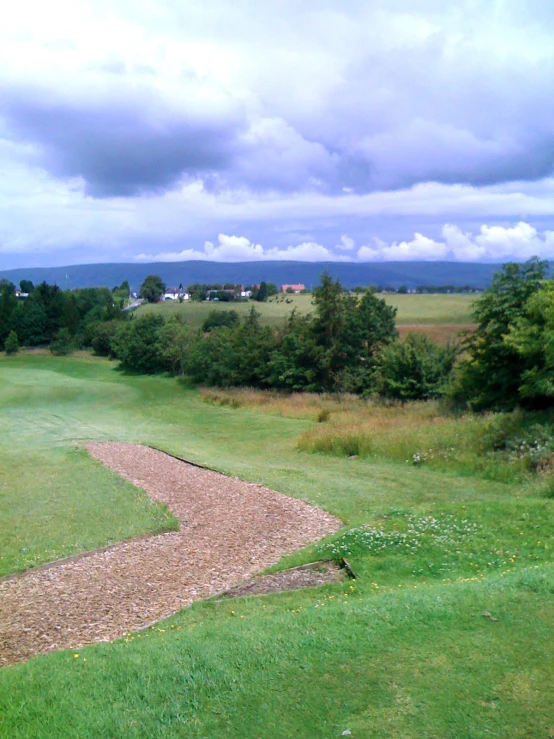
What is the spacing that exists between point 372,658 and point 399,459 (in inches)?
542

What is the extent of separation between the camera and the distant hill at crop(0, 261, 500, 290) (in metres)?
97.3

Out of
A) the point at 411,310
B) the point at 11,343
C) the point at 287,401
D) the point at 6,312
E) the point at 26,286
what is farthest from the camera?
the point at 26,286

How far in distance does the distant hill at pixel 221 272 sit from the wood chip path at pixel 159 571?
74.3 m

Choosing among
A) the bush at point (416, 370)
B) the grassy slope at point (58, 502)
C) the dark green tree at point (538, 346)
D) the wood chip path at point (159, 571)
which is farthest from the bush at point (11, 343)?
the wood chip path at point (159, 571)

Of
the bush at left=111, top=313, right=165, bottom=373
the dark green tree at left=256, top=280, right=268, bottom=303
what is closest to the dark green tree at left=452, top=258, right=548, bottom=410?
the bush at left=111, top=313, right=165, bottom=373

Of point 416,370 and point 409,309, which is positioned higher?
point 409,309

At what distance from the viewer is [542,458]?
15.5 m

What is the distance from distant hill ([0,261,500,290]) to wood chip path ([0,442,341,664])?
74257mm

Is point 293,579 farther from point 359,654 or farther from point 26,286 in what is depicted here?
point 26,286

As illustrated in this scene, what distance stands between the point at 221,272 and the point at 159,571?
143980 millimetres

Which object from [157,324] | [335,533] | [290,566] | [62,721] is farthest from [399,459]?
[157,324]

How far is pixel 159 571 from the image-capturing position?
9.19 m

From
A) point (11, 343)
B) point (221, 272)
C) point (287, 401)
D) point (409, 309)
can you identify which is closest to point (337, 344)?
point (287, 401)

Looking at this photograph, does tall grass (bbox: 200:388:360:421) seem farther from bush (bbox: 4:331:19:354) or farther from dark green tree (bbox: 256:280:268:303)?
dark green tree (bbox: 256:280:268:303)
